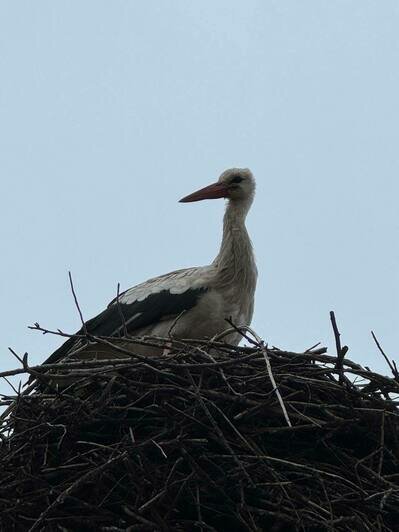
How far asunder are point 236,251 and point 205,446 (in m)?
1.83

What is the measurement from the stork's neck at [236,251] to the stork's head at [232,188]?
3cm

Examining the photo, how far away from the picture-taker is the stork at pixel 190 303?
19.0ft

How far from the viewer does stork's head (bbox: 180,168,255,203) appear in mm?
6500

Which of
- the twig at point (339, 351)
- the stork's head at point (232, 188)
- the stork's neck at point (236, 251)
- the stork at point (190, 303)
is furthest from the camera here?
the stork's head at point (232, 188)

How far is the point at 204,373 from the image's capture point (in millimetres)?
4672

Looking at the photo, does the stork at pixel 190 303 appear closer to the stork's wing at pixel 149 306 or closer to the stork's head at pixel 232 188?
the stork's wing at pixel 149 306

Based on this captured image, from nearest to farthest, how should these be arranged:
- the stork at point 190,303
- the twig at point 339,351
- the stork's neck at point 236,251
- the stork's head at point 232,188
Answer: the twig at point 339,351 → the stork at point 190,303 → the stork's neck at point 236,251 → the stork's head at point 232,188

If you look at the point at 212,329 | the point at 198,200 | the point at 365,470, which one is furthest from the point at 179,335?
the point at 365,470

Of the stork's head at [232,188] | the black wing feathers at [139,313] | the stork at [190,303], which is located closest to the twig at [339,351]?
the stork at [190,303]

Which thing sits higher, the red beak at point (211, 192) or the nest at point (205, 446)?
the red beak at point (211, 192)

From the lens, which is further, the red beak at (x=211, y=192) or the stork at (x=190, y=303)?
the red beak at (x=211, y=192)

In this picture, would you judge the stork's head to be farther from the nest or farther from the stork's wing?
the nest

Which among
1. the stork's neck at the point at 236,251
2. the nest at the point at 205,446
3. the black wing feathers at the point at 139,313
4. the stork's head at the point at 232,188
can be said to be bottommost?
the nest at the point at 205,446

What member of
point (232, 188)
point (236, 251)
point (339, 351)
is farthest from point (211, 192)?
point (339, 351)
